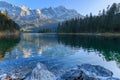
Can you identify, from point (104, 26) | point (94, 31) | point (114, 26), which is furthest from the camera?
point (94, 31)

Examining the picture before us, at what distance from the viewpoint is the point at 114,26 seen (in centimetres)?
14962

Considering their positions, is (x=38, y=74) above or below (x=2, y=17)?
below

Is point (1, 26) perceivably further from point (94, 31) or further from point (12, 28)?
point (94, 31)

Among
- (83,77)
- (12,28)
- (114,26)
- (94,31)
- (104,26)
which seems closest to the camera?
(83,77)

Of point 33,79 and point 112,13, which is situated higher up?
point 112,13

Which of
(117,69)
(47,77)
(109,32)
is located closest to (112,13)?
(109,32)

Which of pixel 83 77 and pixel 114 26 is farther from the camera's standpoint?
pixel 114 26

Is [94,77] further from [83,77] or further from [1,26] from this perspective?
[1,26]

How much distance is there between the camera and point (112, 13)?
189875mm

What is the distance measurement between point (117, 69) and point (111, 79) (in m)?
16.5

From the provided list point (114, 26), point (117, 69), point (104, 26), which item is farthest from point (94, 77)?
point (104, 26)

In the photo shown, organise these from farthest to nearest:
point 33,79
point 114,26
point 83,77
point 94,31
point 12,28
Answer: point 12,28, point 94,31, point 114,26, point 33,79, point 83,77

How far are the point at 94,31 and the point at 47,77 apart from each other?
6624 inches

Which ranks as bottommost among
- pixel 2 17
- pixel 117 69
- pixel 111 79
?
pixel 117 69
